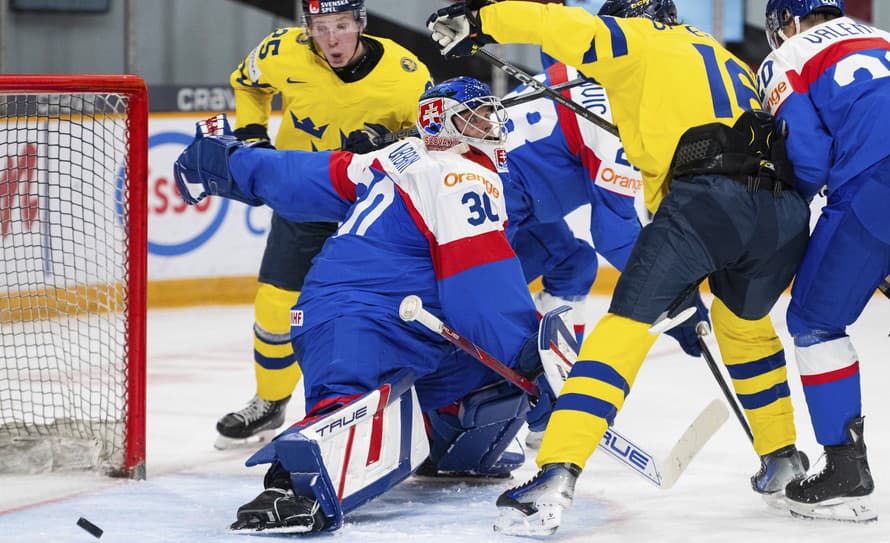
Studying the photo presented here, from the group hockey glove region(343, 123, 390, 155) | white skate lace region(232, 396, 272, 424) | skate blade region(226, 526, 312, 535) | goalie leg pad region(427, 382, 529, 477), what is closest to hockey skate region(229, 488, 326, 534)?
skate blade region(226, 526, 312, 535)

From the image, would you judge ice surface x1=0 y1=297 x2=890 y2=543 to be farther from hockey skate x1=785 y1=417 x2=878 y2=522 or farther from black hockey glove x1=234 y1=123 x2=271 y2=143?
black hockey glove x1=234 y1=123 x2=271 y2=143

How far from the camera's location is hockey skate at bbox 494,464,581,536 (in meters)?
2.61

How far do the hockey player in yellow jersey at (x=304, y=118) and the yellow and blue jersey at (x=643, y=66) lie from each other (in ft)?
3.15

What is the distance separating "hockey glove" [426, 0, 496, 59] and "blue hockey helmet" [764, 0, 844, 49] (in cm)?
61

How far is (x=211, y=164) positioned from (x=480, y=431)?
83 centimetres

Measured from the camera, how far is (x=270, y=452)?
2.76m

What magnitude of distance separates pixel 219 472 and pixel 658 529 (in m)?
1.10

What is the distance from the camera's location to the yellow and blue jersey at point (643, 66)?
2.71m

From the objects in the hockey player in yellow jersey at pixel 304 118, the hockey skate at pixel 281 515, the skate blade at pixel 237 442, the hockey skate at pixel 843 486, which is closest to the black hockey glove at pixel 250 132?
the hockey player in yellow jersey at pixel 304 118

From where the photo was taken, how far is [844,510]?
2.82m

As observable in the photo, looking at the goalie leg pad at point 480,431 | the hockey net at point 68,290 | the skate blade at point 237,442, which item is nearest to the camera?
the goalie leg pad at point 480,431

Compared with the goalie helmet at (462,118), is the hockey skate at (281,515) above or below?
below

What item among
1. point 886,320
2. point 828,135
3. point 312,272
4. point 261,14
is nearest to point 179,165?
point 312,272

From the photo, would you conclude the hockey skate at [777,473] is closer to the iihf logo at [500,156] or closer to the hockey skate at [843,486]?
the hockey skate at [843,486]
